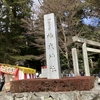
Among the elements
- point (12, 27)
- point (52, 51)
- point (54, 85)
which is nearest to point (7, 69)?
point (52, 51)

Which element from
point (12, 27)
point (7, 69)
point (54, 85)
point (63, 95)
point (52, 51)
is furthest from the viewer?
point (12, 27)

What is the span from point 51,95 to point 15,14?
21604 mm

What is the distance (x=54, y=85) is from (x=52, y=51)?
Result: 1.92 meters

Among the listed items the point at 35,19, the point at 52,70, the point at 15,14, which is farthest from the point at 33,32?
the point at 52,70

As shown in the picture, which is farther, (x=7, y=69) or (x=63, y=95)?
(x=7, y=69)

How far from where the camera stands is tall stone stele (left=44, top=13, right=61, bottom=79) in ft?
31.5

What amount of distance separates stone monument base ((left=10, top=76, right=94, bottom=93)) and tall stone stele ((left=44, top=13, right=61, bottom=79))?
1.12 meters

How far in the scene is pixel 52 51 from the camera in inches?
384

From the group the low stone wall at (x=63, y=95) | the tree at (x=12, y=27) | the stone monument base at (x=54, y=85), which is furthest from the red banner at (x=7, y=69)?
the low stone wall at (x=63, y=95)

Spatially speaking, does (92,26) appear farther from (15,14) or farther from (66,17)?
(15,14)

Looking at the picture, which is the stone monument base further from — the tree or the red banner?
the tree

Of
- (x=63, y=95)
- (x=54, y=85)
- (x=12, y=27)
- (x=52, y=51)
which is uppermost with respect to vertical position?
(x=12, y=27)

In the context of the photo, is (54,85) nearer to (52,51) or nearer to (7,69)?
(52,51)

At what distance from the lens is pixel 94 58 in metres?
30.5
